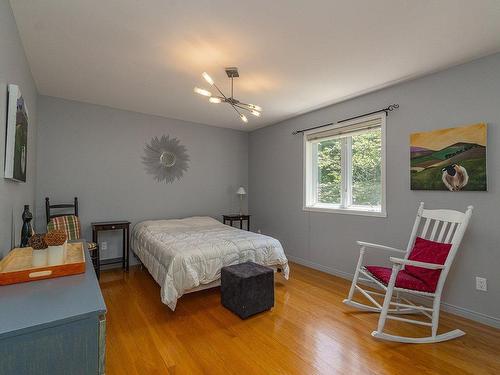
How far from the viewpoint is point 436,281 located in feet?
7.11

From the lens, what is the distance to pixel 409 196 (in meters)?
2.86

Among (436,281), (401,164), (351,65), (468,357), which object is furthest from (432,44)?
(468,357)

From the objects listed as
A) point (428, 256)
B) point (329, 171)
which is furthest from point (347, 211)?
point (428, 256)

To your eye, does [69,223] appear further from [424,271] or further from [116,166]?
[424,271]

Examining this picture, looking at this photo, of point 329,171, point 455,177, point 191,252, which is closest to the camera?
point 455,177

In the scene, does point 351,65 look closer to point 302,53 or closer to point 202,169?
point 302,53

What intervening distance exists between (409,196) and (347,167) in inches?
36.0

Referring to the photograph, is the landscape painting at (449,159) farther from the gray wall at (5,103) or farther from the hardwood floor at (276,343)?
the gray wall at (5,103)

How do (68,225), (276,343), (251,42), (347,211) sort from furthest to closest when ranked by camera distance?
(347,211)
(68,225)
(251,42)
(276,343)

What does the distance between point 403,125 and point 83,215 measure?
4329mm

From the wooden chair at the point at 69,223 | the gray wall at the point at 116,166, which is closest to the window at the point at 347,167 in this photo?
the gray wall at the point at 116,166

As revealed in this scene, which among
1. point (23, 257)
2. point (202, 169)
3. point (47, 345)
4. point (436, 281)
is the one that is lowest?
point (436, 281)

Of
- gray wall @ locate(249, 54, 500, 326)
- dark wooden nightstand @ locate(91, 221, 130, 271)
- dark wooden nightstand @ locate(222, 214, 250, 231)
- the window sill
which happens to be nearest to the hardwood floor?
gray wall @ locate(249, 54, 500, 326)

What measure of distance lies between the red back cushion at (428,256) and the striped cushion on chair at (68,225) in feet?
12.6
